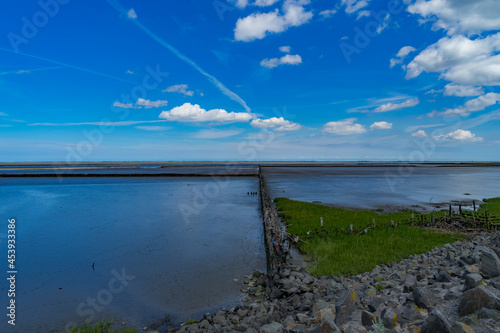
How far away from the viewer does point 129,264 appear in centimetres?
1742

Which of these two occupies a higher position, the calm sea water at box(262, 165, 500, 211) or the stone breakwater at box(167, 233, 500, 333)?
the stone breakwater at box(167, 233, 500, 333)

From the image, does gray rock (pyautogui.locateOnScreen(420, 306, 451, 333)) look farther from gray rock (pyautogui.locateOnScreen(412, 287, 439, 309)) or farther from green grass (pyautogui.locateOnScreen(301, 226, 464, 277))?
green grass (pyautogui.locateOnScreen(301, 226, 464, 277))

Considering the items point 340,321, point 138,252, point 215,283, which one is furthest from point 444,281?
point 138,252

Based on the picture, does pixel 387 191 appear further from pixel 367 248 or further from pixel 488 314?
pixel 488 314

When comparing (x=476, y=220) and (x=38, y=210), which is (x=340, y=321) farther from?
(x=38, y=210)

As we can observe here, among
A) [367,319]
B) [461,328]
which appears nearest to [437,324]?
[461,328]

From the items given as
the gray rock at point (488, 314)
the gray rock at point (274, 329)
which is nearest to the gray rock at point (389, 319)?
the gray rock at point (488, 314)

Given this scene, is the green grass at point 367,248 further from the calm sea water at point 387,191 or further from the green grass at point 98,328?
the calm sea water at point 387,191

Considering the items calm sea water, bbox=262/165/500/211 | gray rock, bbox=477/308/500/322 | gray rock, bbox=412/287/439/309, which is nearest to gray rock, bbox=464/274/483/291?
→ gray rock, bbox=412/287/439/309

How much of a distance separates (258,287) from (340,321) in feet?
24.3

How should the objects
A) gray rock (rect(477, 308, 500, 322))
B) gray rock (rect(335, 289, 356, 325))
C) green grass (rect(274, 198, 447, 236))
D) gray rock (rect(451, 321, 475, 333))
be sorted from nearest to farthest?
1. gray rock (rect(451, 321, 475, 333))
2. gray rock (rect(477, 308, 500, 322))
3. gray rock (rect(335, 289, 356, 325))
4. green grass (rect(274, 198, 447, 236))

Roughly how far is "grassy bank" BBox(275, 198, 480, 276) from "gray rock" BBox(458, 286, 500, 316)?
8544 millimetres

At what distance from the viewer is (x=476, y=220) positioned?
24.1m

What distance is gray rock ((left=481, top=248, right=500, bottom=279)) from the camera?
25.7ft
